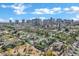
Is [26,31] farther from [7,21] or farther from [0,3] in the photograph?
[0,3]

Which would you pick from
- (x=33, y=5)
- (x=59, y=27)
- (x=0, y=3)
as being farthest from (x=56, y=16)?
(x=0, y=3)

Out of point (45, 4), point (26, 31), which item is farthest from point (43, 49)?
point (45, 4)

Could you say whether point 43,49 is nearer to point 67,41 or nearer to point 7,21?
point 67,41

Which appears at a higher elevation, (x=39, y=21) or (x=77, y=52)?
(x=39, y=21)

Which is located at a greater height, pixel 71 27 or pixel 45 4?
pixel 45 4

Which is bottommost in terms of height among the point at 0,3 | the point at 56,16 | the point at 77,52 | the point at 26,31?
the point at 77,52

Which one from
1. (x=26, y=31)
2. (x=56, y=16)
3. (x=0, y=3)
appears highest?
(x=0, y=3)
